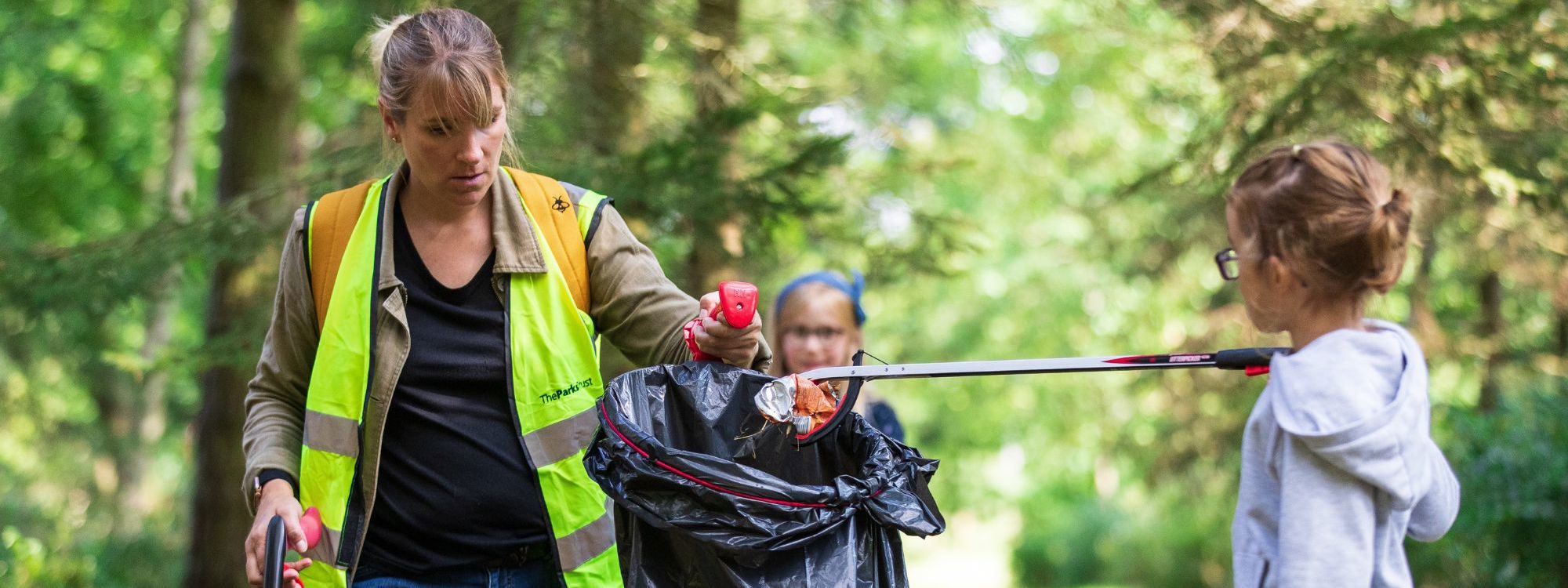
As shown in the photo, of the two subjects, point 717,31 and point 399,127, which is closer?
point 399,127

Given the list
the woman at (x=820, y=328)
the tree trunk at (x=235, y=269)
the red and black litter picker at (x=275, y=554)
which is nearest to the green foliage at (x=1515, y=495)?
the woman at (x=820, y=328)

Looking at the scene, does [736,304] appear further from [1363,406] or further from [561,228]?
[1363,406]

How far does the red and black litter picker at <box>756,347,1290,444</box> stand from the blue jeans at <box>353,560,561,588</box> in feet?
1.77

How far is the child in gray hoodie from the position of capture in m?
1.95

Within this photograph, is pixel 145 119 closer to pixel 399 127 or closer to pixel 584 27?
pixel 584 27

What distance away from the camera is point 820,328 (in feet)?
15.6

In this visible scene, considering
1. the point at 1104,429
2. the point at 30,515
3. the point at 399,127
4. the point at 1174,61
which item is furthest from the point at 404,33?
the point at 1104,429

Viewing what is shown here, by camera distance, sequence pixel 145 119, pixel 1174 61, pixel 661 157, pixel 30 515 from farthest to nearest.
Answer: pixel 145 119 < pixel 30 515 < pixel 1174 61 < pixel 661 157

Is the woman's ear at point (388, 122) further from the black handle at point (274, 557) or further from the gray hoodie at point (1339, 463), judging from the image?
the gray hoodie at point (1339, 463)

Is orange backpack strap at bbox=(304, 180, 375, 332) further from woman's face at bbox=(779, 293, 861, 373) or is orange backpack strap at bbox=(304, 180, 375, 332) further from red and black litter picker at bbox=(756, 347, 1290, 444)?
woman's face at bbox=(779, 293, 861, 373)

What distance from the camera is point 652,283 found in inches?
108

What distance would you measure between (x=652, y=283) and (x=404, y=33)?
69cm

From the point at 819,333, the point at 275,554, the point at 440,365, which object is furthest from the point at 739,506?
the point at 819,333

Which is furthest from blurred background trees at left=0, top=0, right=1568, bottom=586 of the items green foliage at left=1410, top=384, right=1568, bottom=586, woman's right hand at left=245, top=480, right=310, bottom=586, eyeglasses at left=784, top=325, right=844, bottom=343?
woman's right hand at left=245, top=480, right=310, bottom=586
